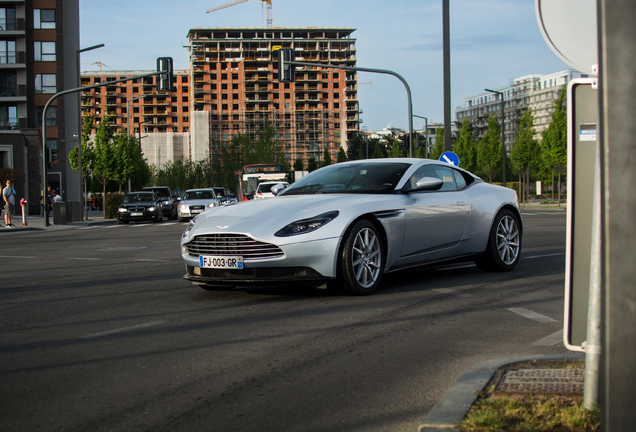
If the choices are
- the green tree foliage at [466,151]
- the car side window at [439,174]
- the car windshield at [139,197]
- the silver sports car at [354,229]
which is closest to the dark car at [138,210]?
the car windshield at [139,197]

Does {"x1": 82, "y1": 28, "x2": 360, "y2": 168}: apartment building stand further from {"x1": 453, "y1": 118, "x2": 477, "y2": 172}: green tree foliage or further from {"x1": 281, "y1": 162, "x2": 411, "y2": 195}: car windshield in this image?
{"x1": 281, "y1": 162, "x2": 411, "y2": 195}: car windshield

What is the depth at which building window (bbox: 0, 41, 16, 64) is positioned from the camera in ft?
199

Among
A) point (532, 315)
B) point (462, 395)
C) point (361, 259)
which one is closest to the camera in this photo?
point (462, 395)

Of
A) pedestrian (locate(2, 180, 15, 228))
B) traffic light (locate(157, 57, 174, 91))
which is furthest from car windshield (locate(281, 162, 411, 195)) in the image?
pedestrian (locate(2, 180, 15, 228))

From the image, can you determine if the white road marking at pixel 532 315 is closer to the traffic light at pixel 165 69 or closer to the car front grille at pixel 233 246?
the car front grille at pixel 233 246

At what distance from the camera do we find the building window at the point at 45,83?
63375 millimetres

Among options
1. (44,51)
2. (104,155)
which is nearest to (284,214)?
(104,155)

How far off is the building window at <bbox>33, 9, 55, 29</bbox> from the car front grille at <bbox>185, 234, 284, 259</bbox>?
63582 mm

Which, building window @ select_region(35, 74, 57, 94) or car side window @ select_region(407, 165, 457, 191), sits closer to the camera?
car side window @ select_region(407, 165, 457, 191)

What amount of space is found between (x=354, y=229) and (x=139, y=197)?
28.1 metres

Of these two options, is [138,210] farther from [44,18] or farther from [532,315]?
[44,18]

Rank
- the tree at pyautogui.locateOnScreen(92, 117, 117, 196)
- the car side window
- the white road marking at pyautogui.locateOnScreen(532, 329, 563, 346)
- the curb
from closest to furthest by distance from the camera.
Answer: the curb → the white road marking at pyautogui.locateOnScreen(532, 329, 563, 346) → the car side window → the tree at pyautogui.locateOnScreen(92, 117, 117, 196)

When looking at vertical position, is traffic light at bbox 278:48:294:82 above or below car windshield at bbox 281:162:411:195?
above

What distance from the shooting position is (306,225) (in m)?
6.58
